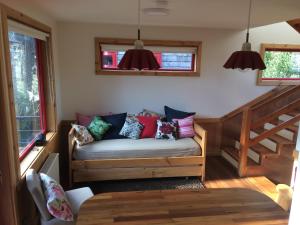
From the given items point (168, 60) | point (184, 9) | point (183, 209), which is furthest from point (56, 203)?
point (168, 60)

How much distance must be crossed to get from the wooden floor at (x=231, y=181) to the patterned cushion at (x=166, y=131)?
0.82 metres

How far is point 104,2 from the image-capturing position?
2.55 meters

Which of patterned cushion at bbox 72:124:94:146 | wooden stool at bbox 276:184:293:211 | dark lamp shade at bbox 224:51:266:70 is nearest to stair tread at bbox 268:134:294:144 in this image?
wooden stool at bbox 276:184:293:211

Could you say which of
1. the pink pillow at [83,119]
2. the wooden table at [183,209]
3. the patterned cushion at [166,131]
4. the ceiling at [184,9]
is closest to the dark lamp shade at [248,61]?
the ceiling at [184,9]

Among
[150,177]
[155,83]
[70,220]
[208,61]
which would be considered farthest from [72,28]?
[70,220]

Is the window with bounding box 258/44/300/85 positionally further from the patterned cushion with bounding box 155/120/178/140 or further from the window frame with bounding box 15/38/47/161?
the window frame with bounding box 15/38/47/161

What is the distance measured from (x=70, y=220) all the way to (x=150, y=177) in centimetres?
166

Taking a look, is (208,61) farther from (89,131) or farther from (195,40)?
(89,131)

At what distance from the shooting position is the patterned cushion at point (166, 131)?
390 centimetres

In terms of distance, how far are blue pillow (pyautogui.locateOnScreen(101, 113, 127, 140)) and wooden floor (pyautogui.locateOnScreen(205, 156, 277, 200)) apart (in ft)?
4.98

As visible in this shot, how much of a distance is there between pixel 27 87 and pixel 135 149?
157 cm

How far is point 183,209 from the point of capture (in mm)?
1626

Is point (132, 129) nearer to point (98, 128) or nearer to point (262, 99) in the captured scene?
point (98, 128)

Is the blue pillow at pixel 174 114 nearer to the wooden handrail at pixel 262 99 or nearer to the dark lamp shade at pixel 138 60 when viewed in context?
the wooden handrail at pixel 262 99
